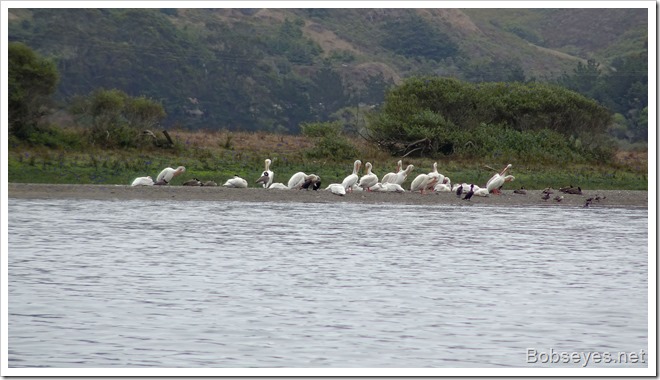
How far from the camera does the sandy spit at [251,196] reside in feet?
86.7

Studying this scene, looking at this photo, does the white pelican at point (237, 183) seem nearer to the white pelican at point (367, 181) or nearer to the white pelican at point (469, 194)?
the white pelican at point (367, 181)

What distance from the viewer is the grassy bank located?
2827 centimetres

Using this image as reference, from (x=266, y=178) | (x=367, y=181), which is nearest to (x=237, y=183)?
(x=266, y=178)

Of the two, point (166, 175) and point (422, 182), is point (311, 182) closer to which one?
point (422, 182)

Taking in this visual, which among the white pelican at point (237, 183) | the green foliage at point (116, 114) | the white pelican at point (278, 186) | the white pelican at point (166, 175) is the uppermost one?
the green foliage at point (116, 114)

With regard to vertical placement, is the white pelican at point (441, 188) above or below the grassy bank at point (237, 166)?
below

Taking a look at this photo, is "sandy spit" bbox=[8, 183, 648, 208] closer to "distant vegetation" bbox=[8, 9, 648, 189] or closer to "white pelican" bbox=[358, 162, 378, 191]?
"white pelican" bbox=[358, 162, 378, 191]

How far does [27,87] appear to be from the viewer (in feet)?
116

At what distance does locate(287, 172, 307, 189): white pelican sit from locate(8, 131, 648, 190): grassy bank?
4.30ft

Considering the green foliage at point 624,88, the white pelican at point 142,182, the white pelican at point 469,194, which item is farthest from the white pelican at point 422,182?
the green foliage at point 624,88

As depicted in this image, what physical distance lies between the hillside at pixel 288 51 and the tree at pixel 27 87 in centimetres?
2136

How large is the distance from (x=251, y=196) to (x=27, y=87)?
1134 cm

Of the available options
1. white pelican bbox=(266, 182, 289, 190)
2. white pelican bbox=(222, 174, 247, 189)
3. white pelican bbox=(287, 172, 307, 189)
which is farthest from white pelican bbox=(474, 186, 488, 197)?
white pelican bbox=(222, 174, 247, 189)

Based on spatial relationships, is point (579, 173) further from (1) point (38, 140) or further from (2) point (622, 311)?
(2) point (622, 311)
